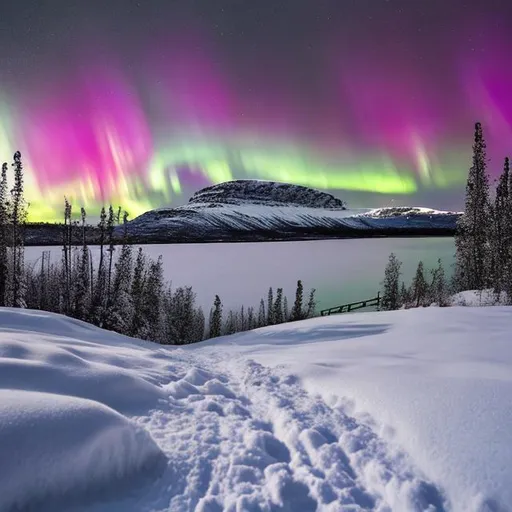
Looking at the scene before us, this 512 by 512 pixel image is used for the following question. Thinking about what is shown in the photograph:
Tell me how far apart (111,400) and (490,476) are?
13.4 feet

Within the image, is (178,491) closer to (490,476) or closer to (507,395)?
(490,476)

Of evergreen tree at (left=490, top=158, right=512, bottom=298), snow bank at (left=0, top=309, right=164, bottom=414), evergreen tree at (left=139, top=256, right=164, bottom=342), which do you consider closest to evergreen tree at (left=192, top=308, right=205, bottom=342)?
evergreen tree at (left=139, top=256, right=164, bottom=342)

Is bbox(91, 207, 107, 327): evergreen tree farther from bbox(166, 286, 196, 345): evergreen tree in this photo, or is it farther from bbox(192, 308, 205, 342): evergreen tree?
bbox(192, 308, 205, 342): evergreen tree

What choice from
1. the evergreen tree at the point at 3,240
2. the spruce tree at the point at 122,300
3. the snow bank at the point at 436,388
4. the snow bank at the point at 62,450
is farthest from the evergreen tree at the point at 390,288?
the snow bank at the point at 62,450

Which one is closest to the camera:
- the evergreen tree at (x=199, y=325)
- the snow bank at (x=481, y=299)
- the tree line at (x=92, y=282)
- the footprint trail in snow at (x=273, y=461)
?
the footprint trail in snow at (x=273, y=461)

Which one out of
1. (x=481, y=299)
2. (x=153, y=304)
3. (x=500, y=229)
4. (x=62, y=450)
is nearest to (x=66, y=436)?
(x=62, y=450)

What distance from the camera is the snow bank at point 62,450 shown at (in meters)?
2.33

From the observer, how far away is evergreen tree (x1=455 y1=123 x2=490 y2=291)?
30.8m

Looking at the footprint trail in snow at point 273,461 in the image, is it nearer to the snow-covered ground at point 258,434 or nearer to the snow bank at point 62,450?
the snow-covered ground at point 258,434

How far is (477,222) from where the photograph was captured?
31156 millimetres

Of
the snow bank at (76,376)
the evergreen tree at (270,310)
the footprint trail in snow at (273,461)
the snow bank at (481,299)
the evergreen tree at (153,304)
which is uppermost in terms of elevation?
the snow bank at (76,376)

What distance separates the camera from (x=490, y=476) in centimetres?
282

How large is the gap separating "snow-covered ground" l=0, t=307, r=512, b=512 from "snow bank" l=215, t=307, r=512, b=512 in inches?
0.7

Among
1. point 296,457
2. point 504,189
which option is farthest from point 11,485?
point 504,189
